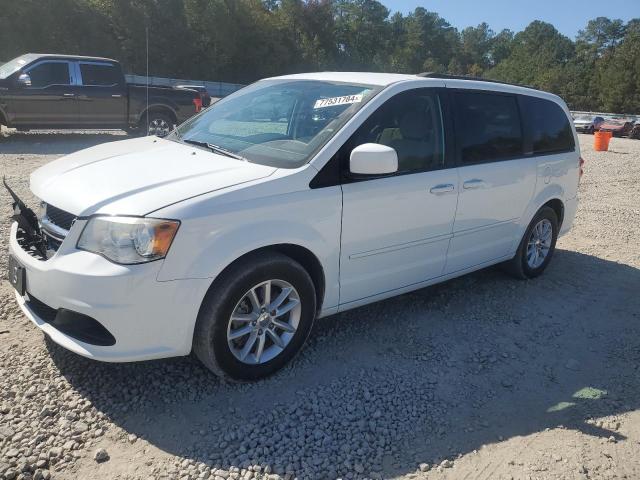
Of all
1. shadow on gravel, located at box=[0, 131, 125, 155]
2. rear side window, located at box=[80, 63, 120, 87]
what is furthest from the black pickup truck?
shadow on gravel, located at box=[0, 131, 125, 155]

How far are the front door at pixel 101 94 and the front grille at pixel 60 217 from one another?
10.6 meters

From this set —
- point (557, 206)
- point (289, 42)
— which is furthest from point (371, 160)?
point (289, 42)

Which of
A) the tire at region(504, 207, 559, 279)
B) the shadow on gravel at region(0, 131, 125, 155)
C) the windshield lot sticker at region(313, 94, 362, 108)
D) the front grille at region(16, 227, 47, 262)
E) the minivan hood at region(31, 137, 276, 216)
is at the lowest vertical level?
the shadow on gravel at region(0, 131, 125, 155)

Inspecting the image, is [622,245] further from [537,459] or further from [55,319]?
[55,319]

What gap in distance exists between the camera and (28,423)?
2842mm

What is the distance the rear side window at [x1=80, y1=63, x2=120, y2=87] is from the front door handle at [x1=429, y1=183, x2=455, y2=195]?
11105 millimetres

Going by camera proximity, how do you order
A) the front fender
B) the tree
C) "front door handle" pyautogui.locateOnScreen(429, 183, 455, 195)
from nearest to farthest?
the front fender < "front door handle" pyautogui.locateOnScreen(429, 183, 455, 195) < the tree

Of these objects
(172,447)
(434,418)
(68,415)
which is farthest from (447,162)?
(68,415)

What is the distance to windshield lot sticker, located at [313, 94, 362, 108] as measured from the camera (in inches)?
147

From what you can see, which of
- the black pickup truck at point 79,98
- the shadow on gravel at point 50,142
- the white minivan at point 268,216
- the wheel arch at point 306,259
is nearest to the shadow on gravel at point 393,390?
the white minivan at point 268,216

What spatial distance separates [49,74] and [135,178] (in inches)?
426

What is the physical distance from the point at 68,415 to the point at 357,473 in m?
1.56

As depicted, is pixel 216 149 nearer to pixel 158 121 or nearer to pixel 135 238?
pixel 135 238

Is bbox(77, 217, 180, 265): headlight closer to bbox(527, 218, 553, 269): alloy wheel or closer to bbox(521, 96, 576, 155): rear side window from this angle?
bbox(521, 96, 576, 155): rear side window
